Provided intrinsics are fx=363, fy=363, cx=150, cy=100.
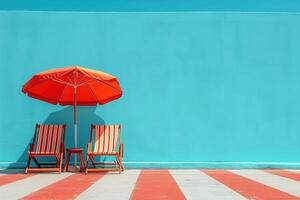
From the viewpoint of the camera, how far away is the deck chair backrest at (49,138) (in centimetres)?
643

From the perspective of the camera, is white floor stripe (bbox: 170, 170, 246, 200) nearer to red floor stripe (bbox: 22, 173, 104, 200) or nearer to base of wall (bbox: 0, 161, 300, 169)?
red floor stripe (bbox: 22, 173, 104, 200)

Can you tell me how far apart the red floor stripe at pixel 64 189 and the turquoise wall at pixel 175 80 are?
2004 mm

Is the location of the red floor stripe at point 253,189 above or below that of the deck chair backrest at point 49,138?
below

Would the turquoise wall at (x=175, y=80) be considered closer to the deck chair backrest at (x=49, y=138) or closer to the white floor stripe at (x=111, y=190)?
the deck chair backrest at (x=49, y=138)

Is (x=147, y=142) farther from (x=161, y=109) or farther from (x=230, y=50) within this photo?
(x=230, y=50)

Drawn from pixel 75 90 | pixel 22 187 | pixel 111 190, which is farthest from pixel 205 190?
pixel 75 90

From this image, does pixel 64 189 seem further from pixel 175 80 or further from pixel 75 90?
pixel 175 80

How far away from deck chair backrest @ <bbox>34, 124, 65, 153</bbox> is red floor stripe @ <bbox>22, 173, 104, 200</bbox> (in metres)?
1.28

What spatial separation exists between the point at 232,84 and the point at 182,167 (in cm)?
194

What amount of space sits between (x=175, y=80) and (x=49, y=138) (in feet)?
8.77

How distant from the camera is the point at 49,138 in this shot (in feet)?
21.3

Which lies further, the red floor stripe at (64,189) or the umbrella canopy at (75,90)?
the umbrella canopy at (75,90)

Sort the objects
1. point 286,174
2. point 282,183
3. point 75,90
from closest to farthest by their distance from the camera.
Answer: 1. point 282,183
2. point 286,174
3. point 75,90

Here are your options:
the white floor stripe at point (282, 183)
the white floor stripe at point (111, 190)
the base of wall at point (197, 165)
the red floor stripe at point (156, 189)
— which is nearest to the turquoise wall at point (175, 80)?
the base of wall at point (197, 165)
